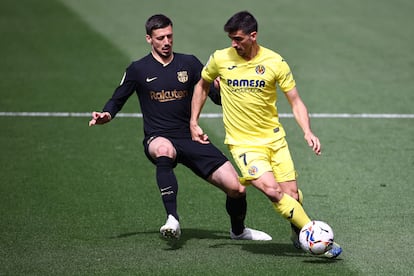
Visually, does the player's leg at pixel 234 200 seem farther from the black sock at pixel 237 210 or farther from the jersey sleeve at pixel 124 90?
the jersey sleeve at pixel 124 90

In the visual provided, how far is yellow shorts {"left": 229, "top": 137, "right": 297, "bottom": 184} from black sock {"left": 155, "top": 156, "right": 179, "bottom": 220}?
76cm

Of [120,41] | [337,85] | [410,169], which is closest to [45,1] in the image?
[120,41]

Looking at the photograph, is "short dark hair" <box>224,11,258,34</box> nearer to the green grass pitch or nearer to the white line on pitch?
the green grass pitch

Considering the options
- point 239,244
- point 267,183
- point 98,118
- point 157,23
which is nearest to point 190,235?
point 239,244

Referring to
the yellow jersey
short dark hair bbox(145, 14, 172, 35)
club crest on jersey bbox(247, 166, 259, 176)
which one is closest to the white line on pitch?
short dark hair bbox(145, 14, 172, 35)

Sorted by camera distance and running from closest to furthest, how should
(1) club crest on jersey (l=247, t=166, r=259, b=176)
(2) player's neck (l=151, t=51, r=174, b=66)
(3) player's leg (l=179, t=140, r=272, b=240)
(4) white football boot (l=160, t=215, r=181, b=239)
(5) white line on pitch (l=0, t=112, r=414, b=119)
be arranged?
(4) white football boot (l=160, t=215, r=181, b=239)
(1) club crest on jersey (l=247, t=166, r=259, b=176)
(3) player's leg (l=179, t=140, r=272, b=240)
(2) player's neck (l=151, t=51, r=174, b=66)
(5) white line on pitch (l=0, t=112, r=414, b=119)

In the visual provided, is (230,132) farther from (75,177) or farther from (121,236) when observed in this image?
(75,177)

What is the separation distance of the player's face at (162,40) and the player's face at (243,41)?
3.17ft

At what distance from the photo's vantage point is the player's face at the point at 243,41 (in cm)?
1009

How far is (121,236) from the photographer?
443 inches

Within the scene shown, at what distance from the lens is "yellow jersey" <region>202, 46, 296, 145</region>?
10.3 metres

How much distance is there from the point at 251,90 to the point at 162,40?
1287mm

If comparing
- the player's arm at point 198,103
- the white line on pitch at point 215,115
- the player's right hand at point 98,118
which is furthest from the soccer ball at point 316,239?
the white line on pitch at point 215,115

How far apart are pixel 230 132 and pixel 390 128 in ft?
21.6
